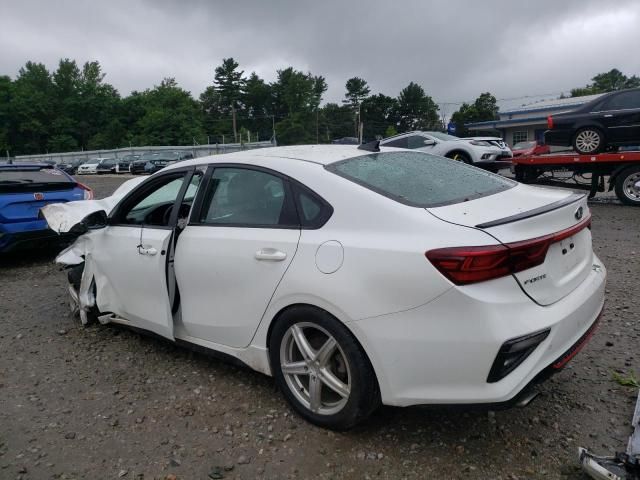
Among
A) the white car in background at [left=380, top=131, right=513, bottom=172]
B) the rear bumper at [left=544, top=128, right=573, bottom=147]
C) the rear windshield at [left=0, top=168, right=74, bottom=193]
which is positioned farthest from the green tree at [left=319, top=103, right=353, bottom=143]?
the rear windshield at [left=0, top=168, right=74, bottom=193]

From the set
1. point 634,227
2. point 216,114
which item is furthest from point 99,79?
point 634,227

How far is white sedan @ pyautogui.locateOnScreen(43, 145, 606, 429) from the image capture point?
2.14 meters

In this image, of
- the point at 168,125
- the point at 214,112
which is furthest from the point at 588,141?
the point at 214,112

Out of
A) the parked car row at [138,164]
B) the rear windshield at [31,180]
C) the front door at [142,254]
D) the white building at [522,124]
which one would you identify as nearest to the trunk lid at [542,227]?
the front door at [142,254]

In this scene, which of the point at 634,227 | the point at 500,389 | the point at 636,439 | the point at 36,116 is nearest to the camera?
the point at 500,389

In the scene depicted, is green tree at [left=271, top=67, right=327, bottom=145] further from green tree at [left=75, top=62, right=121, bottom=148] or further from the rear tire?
the rear tire

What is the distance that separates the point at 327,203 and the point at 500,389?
1.22 meters

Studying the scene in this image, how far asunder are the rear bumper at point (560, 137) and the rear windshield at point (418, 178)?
28.7 feet

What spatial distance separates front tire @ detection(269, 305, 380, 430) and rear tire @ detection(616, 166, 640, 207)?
9.40 metres

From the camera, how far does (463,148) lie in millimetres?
13430

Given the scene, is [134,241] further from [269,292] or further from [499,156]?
[499,156]

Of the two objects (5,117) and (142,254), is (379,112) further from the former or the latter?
(142,254)

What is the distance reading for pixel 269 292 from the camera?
8.81ft

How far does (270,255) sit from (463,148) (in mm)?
11824
